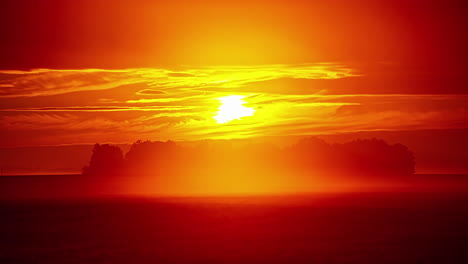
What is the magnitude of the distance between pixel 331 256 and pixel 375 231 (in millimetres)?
12366

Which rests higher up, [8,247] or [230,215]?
[230,215]

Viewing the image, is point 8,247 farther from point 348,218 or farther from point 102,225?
point 348,218

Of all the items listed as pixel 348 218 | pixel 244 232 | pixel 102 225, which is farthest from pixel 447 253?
pixel 102 225

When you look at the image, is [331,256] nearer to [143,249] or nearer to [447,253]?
[447,253]

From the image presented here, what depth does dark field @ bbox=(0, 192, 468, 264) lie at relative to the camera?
1737 inches

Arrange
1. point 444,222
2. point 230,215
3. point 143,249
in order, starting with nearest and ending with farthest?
point 143,249 < point 444,222 < point 230,215

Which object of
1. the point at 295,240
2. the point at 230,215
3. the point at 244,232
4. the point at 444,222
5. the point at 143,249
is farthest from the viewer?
the point at 230,215

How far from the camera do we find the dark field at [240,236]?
44.1 m

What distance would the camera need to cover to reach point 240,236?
5319 cm

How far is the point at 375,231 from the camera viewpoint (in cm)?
5556

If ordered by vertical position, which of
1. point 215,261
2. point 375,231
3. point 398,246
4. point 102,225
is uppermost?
point 102,225

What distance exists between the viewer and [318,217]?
68125 mm

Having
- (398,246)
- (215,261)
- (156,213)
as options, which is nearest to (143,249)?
(215,261)

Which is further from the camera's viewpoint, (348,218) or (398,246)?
(348,218)
